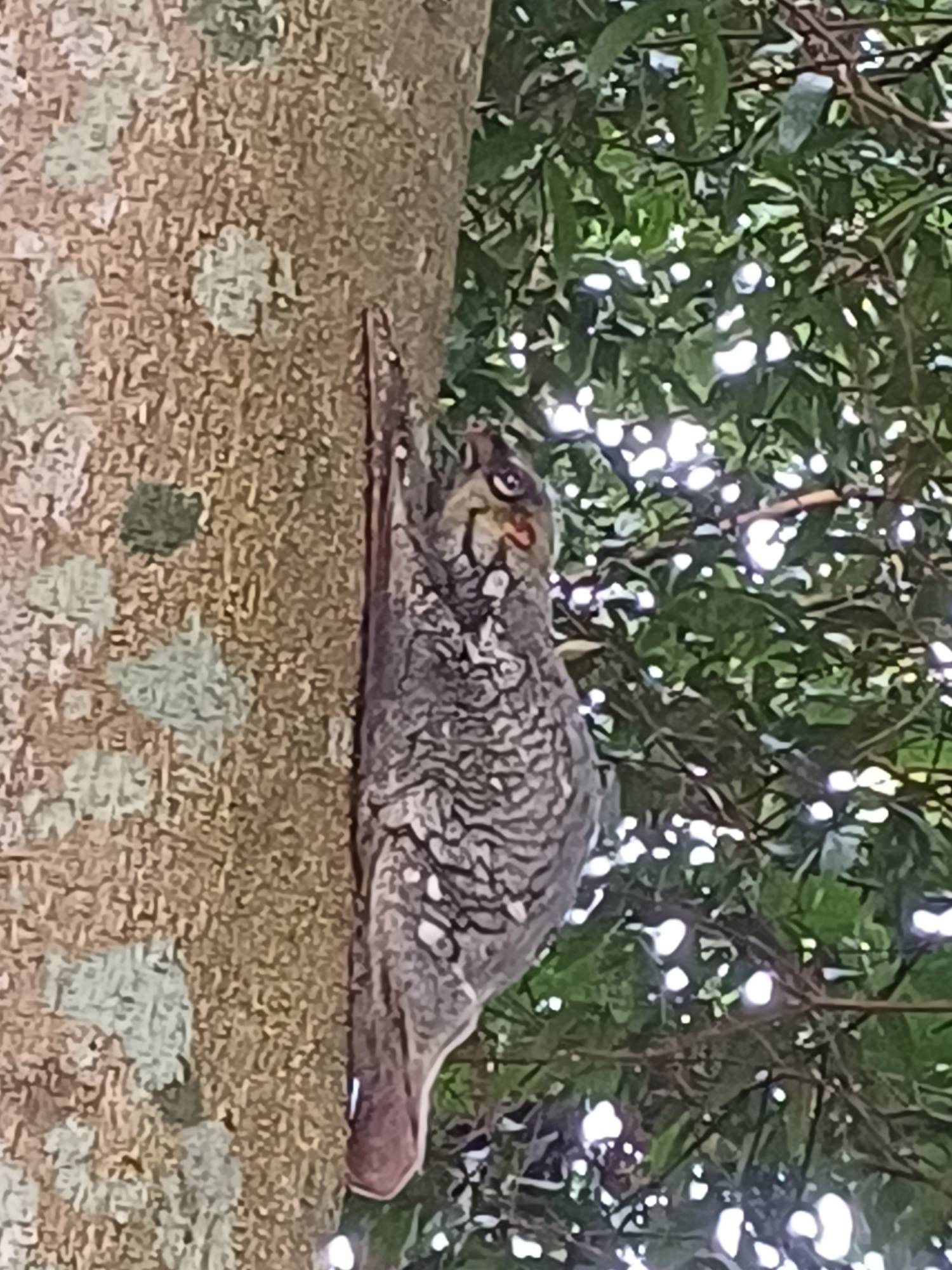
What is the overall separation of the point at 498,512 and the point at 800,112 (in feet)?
1.28

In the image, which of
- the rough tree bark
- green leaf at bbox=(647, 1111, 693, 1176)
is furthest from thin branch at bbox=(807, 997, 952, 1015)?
the rough tree bark

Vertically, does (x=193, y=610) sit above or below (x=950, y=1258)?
above

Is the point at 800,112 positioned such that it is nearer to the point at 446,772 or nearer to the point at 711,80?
the point at 711,80

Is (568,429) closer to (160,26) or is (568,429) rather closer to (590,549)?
(590,549)

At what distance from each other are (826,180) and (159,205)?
2.37 feet

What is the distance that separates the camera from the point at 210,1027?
0.51 metres

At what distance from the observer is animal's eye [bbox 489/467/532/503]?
73cm

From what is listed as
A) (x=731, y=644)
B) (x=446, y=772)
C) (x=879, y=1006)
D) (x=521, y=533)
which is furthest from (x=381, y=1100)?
(x=731, y=644)

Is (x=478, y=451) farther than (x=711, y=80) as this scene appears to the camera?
No

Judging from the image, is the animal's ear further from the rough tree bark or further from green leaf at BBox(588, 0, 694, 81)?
green leaf at BBox(588, 0, 694, 81)

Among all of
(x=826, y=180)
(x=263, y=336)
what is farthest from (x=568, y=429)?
(x=263, y=336)

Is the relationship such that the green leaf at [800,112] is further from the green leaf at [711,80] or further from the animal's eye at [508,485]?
the animal's eye at [508,485]

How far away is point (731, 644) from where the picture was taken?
3.77 feet

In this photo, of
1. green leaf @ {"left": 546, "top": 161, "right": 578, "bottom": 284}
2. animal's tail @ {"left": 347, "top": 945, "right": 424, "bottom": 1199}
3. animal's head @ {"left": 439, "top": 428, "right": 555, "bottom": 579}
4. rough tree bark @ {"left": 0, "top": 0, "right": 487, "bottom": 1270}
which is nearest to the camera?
rough tree bark @ {"left": 0, "top": 0, "right": 487, "bottom": 1270}
